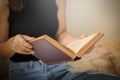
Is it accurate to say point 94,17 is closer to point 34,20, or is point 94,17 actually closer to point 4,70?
point 34,20

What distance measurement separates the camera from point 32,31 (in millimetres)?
997

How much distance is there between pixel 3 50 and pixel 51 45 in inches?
10.3

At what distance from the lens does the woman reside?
0.98m

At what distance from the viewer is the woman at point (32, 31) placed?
984 millimetres

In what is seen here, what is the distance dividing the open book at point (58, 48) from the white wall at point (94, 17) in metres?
0.11

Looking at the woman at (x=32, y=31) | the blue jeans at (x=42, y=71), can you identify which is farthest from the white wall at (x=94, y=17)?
the blue jeans at (x=42, y=71)

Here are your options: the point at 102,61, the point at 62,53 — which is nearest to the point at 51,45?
the point at 62,53

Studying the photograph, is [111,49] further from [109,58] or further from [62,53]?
[62,53]

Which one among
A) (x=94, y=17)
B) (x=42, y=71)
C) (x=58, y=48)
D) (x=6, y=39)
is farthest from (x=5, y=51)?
(x=94, y=17)

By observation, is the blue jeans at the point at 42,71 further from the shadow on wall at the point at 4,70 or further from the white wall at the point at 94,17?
the white wall at the point at 94,17

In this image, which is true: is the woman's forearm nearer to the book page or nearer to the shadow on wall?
the shadow on wall

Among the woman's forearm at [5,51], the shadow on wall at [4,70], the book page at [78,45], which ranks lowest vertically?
the shadow on wall at [4,70]

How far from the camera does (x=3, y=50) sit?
3.26ft

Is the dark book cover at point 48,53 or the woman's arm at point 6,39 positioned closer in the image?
the dark book cover at point 48,53
